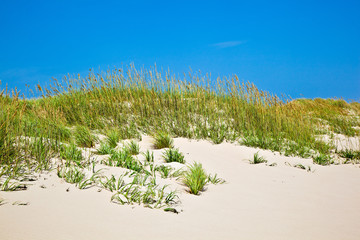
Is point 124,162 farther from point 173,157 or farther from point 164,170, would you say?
point 173,157

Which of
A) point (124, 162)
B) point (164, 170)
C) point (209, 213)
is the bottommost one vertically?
point (209, 213)

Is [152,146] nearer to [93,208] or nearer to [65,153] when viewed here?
[65,153]

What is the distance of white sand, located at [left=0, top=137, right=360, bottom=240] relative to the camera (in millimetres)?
2072

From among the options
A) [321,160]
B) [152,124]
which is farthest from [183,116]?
[321,160]

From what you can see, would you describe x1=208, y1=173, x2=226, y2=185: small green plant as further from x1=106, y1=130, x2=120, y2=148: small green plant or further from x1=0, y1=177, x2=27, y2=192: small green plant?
x1=0, y1=177, x2=27, y2=192: small green plant

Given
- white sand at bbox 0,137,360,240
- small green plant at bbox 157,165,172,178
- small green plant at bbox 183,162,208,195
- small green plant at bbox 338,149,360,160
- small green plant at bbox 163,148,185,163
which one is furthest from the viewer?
small green plant at bbox 338,149,360,160

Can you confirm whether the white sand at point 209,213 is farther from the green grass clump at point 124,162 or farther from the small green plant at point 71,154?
the green grass clump at point 124,162

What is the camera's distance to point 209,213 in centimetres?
264

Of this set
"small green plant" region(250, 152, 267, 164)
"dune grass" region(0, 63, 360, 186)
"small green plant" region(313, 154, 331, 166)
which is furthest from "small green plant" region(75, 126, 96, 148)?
"small green plant" region(313, 154, 331, 166)

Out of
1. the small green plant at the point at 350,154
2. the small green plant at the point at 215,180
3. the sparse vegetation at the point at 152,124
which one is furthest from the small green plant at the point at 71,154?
the small green plant at the point at 350,154

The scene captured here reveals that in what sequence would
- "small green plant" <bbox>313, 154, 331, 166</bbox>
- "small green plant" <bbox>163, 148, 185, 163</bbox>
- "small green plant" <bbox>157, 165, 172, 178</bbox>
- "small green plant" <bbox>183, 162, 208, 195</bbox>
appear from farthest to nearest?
"small green plant" <bbox>313, 154, 331, 166</bbox> → "small green plant" <bbox>163, 148, 185, 163</bbox> → "small green plant" <bbox>157, 165, 172, 178</bbox> → "small green plant" <bbox>183, 162, 208, 195</bbox>

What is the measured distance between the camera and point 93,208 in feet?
7.98

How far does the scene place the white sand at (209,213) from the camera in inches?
81.6

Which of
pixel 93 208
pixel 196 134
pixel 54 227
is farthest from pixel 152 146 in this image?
pixel 54 227
